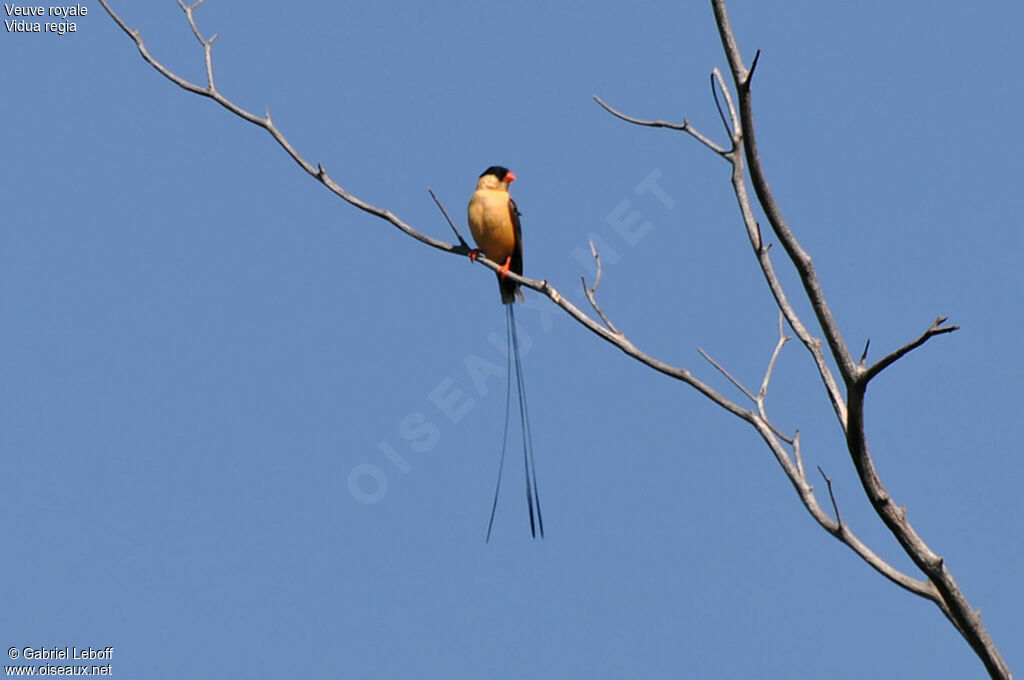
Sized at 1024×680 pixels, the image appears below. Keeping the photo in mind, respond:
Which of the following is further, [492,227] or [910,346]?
[492,227]

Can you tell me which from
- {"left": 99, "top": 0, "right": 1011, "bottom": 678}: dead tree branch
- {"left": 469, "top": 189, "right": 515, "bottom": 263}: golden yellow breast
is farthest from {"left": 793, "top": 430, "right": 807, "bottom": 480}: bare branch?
{"left": 469, "top": 189, "right": 515, "bottom": 263}: golden yellow breast

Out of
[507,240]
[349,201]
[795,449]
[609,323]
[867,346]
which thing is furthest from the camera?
[507,240]

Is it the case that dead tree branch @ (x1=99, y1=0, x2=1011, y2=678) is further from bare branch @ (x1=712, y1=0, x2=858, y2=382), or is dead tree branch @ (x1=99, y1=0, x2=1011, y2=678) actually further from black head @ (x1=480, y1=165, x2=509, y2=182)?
black head @ (x1=480, y1=165, x2=509, y2=182)

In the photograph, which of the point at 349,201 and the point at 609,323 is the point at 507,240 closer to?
the point at 349,201

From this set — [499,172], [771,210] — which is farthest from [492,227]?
[771,210]

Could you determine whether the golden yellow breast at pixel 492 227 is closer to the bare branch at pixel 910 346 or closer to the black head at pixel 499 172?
the black head at pixel 499 172

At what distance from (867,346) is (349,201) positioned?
236 cm

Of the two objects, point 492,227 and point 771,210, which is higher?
point 492,227

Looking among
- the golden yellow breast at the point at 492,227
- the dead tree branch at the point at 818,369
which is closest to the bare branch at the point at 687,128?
the dead tree branch at the point at 818,369

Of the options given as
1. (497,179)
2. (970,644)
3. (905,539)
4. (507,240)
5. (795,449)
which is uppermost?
(497,179)

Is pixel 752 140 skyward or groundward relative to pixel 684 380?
skyward

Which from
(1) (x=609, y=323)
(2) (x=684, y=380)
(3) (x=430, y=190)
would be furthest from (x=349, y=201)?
(2) (x=684, y=380)

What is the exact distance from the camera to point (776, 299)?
14.1 feet

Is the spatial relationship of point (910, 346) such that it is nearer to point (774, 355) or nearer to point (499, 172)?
point (774, 355)
